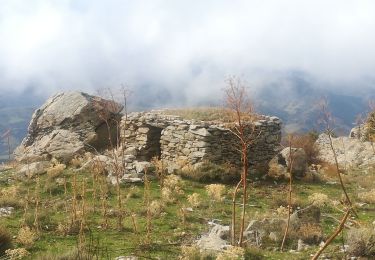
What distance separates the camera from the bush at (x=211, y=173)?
2075 cm

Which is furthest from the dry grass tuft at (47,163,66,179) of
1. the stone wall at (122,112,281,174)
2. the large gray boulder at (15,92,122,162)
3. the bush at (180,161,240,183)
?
the bush at (180,161,240,183)

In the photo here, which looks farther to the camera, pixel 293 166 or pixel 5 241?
pixel 293 166

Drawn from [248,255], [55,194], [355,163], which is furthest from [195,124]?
[355,163]

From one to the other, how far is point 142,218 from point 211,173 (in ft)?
22.5

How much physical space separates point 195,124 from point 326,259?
45.2 feet

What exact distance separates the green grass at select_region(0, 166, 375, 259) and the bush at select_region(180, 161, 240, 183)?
0.67 m

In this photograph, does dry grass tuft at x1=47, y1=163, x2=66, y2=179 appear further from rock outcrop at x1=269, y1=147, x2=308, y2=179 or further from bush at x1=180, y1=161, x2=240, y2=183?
rock outcrop at x1=269, y1=147, x2=308, y2=179

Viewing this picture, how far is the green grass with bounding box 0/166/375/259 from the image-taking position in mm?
11016

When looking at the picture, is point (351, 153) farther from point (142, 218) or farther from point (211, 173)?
point (142, 218)

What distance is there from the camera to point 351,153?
39469 mm

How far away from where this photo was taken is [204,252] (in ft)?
31.6

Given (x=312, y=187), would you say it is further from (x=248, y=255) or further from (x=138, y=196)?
(x=248, y=255)

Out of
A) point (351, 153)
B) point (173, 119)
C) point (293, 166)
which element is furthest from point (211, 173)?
point (351, 153)

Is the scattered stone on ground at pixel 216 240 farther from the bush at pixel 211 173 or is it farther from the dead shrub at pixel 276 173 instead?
the dead shrub at pixel 276 173
